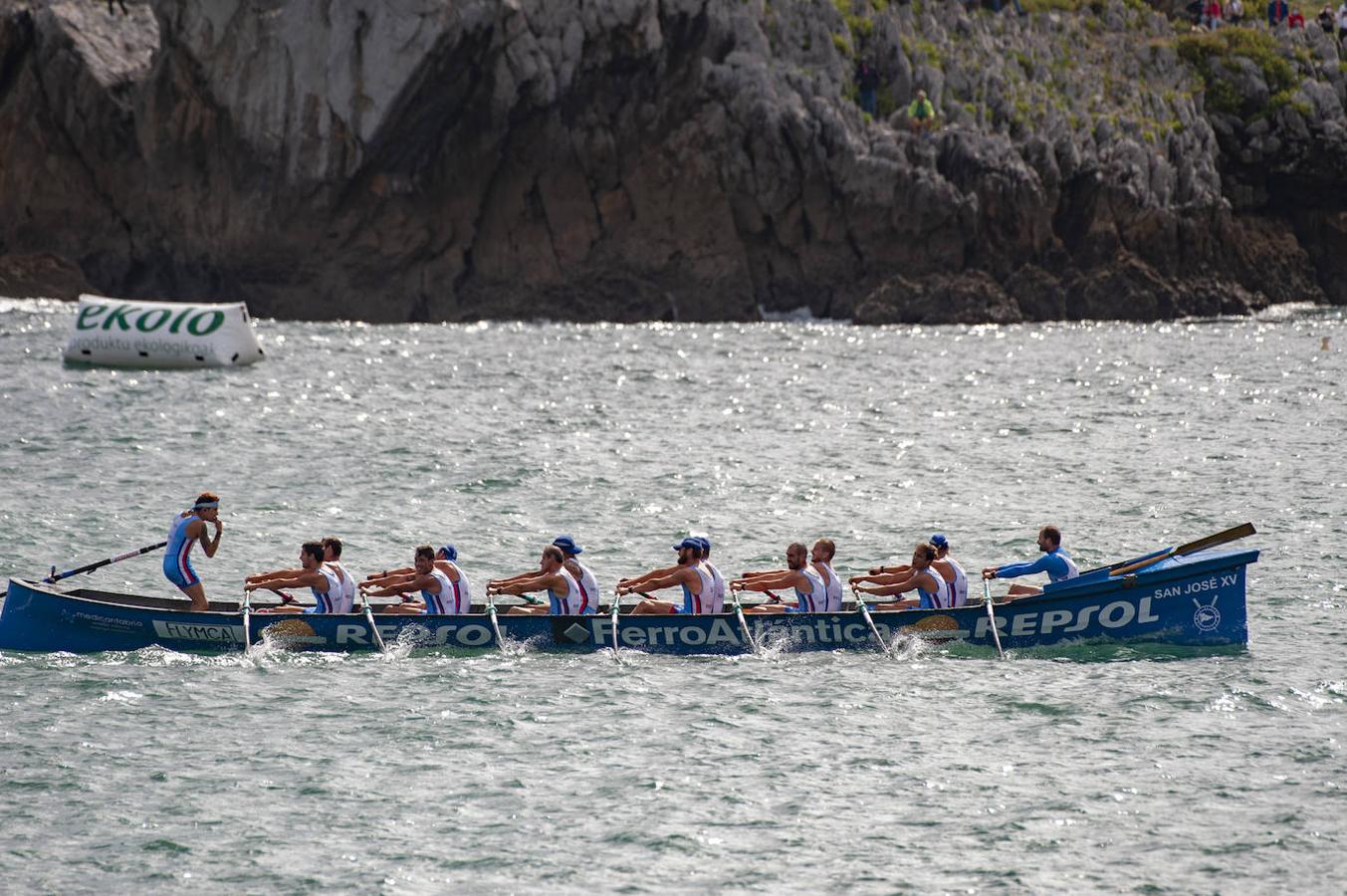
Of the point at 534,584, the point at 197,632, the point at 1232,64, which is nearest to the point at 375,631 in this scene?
the point at 534,584

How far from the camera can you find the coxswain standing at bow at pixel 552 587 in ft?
80.9

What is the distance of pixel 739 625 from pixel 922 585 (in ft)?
8.88

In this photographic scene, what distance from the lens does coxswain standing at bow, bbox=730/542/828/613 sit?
24750mm

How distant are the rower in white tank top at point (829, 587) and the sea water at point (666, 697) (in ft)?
2.59

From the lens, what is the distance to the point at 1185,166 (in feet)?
244

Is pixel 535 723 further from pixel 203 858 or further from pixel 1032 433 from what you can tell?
pixel 1032 433

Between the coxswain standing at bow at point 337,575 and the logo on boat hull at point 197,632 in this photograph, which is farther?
the coxswain standing at bow at point 337,575

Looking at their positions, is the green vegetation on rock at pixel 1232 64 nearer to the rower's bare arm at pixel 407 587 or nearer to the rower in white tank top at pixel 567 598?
the rower in white tank top at pixel 567 598

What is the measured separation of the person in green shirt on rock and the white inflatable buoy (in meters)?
29.4

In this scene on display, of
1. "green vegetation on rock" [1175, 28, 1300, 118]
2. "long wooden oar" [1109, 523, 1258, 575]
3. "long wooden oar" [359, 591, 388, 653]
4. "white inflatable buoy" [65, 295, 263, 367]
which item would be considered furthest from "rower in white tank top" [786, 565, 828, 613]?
"green vegetation on rock" [1175, 28, 1300, 118]

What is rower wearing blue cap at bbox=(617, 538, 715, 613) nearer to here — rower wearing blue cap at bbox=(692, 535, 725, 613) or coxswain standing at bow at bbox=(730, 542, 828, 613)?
rower wearing blue cap at bbox=(692, 535, 725, 613)

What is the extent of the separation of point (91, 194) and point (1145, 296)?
146ft

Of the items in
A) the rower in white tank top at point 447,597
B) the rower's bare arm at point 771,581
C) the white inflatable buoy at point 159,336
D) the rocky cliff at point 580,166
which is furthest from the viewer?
the rocky cliff at point 580,166

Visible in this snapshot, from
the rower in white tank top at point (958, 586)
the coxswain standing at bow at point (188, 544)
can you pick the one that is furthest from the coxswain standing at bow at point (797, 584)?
the coxswain standing at bow at point (188, 544)
